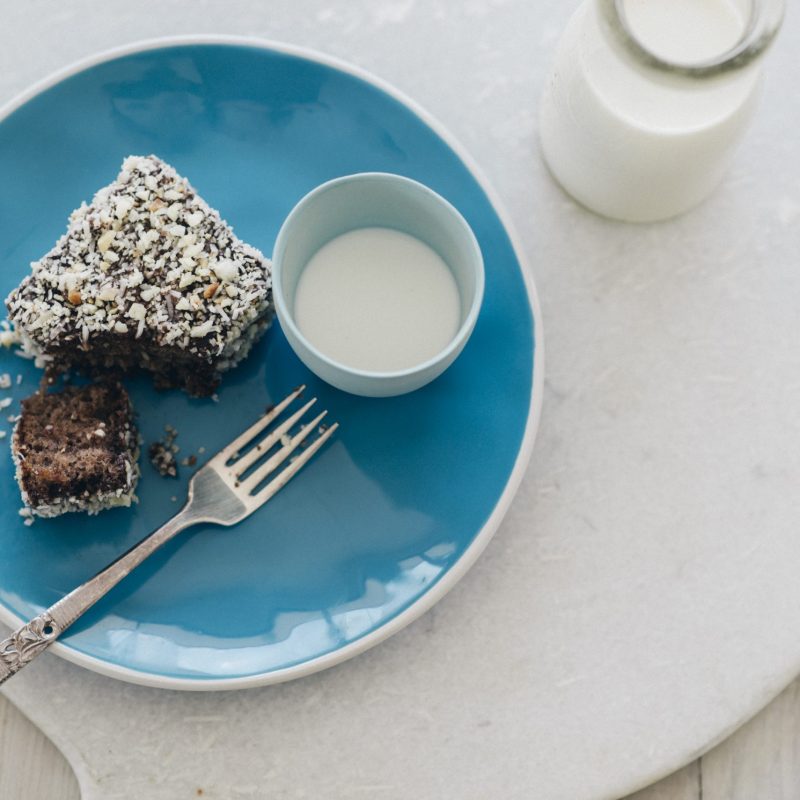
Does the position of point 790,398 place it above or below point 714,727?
above

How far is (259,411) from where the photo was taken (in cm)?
153

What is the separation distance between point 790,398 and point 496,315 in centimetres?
57

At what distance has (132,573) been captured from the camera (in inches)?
56.8

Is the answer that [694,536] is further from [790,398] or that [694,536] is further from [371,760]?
[371,760]

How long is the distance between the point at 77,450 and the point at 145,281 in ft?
0.94

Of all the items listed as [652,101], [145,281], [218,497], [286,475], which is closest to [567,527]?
[286,475]

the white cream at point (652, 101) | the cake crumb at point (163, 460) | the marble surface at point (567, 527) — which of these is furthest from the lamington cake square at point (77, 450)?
the white cream at point (652, 101)

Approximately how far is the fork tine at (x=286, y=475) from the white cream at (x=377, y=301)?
0.50ft

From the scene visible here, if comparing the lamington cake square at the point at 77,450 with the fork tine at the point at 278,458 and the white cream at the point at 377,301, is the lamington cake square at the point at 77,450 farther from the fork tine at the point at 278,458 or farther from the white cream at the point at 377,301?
the white cream at the point at 377,301

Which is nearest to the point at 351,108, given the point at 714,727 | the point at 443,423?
the point at 443,423

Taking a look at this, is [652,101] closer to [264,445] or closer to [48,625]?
[264,445]

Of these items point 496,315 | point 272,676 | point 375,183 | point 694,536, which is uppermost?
point 375,183

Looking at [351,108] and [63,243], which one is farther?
[351,108]

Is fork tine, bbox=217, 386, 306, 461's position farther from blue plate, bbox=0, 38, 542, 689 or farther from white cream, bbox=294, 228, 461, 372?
white cream, bbox=294, 228, 461, 372
